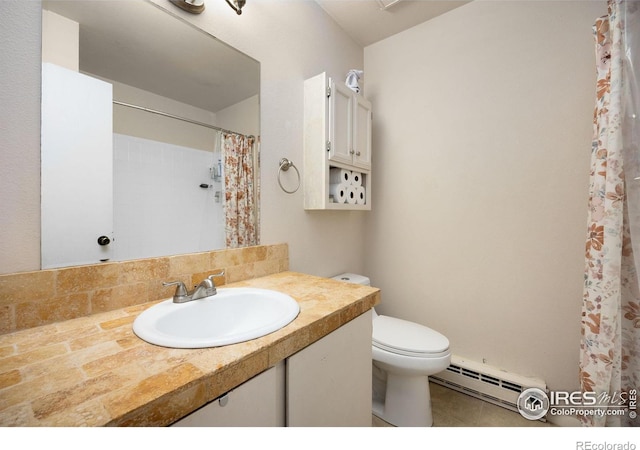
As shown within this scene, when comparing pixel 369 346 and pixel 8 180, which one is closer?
pixel 8 180

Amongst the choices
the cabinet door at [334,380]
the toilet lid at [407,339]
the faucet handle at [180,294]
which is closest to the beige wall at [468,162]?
the toilet lid at [407,339]

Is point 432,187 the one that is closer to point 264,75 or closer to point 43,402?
point 264,75

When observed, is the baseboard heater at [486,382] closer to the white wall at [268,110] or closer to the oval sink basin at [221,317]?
the white wall at [268,110]

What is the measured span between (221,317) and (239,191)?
1.87ft

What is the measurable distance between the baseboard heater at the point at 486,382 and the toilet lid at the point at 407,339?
421 millimetres

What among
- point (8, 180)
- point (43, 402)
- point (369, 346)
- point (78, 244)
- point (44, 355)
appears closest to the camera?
point (43, 402)

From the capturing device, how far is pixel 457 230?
1714 millimetres

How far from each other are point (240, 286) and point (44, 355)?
591mm

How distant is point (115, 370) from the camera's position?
0.51 m

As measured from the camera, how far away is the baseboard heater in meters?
1.47

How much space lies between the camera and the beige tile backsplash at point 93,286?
2.28 ft

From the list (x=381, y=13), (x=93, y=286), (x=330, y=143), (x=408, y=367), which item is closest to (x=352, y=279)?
(x=408, y=367)

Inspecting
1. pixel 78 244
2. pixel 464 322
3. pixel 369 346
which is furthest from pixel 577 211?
pixel 78 244

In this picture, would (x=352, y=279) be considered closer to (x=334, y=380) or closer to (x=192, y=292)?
(x=334, y=380)
